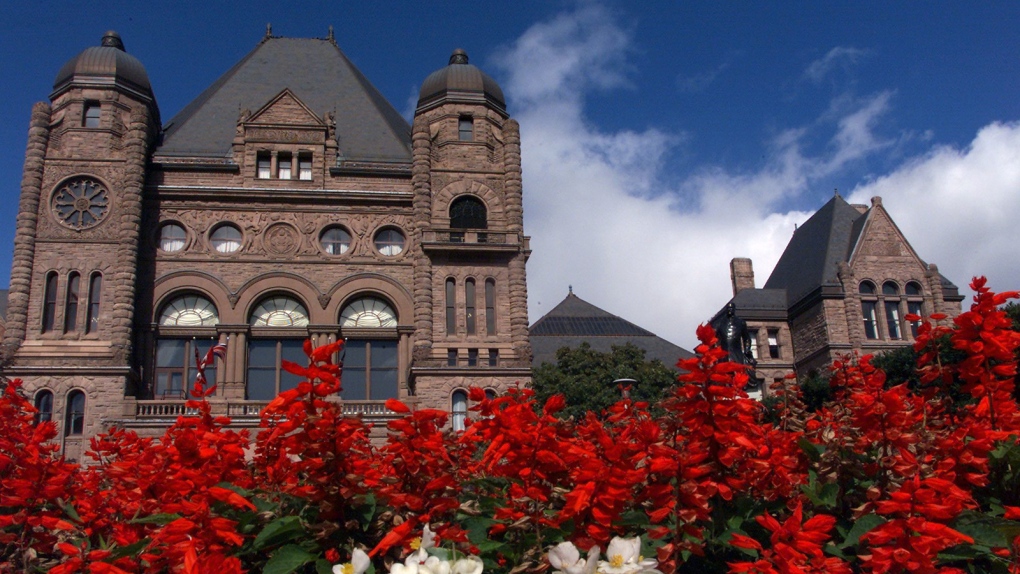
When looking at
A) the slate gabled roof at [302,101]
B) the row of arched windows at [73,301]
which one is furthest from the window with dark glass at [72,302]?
the slate gabled roof at [302,101]

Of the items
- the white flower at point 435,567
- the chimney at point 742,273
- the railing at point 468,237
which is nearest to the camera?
the white flower at point 435,567

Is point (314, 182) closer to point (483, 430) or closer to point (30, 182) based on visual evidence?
point (30, 182)

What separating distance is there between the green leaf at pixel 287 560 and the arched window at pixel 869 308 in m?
A: 44.6

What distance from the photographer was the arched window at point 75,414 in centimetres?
2845

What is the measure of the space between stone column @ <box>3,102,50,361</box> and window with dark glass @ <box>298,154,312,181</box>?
9.41 m

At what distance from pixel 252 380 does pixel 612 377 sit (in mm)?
14672

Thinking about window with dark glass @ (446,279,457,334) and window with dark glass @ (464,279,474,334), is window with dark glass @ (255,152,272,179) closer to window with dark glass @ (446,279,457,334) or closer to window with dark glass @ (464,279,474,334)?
window with dark glass @ (446,279,457,334)

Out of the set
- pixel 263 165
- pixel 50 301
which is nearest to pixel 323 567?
pixel 50 301

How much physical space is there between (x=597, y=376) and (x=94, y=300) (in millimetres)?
19803

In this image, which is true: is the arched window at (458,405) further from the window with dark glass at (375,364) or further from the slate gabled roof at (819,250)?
the slate gabled roof at (819,250)

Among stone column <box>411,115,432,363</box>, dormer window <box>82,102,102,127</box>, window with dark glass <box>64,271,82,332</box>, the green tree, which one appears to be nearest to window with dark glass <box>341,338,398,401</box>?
stone column <box>411,115,432,363</box>

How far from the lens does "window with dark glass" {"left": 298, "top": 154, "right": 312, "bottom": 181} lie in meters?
35.3

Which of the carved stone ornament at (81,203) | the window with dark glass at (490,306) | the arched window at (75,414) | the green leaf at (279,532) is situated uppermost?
the carved stone ornament at (81,203)

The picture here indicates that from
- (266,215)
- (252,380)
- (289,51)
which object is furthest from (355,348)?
(289,51)
